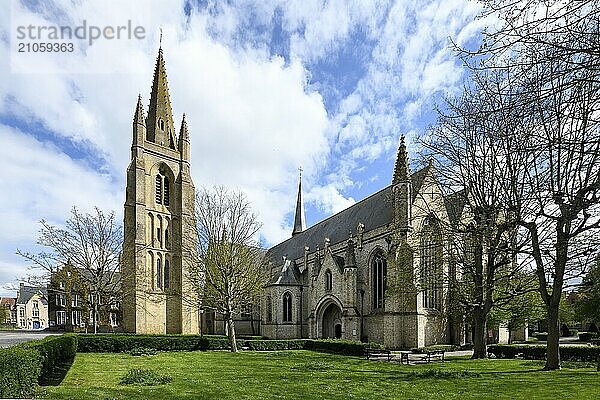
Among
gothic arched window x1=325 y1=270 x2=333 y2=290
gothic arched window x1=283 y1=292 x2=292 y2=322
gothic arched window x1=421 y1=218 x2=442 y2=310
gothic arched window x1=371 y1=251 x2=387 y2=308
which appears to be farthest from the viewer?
gothic arched window x1=283 y1=292 x2=292 y2=322

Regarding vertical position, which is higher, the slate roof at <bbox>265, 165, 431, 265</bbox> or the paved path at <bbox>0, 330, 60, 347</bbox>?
the slate roof at <bbox>265, 165, 431, 265</bbox>

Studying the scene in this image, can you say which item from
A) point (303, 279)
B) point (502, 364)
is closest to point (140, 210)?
point (303, 279)

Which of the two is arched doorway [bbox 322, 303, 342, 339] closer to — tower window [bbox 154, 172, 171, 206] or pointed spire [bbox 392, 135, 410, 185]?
pointed spire [bbox 392, 135, 410, 185]

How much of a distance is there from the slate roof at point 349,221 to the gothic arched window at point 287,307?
451 centimetres

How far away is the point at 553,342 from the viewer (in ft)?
62.1

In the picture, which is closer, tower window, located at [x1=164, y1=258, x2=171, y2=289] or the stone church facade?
the stone church facade

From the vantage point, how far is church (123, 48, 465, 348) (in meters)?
32.7

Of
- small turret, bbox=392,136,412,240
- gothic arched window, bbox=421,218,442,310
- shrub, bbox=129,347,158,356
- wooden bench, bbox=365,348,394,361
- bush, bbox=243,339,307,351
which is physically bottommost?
bush, bbox=243,339,307,351

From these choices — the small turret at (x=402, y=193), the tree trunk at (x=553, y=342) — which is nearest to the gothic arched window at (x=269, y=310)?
the small turret at (x=402, y=193)

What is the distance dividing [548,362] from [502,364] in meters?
3.05

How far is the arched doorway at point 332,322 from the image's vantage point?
140ft

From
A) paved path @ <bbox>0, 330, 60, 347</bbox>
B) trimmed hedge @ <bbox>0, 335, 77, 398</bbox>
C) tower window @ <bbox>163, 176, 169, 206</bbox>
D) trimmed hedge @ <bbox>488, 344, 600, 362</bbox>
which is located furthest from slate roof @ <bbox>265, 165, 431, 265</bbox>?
trimmed hedge @ <bbox>0, 335, 77, 398</bbox>

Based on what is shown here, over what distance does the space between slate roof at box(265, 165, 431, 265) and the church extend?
0.53 feet

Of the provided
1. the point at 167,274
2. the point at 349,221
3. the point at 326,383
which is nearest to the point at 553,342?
the point at 326,383
